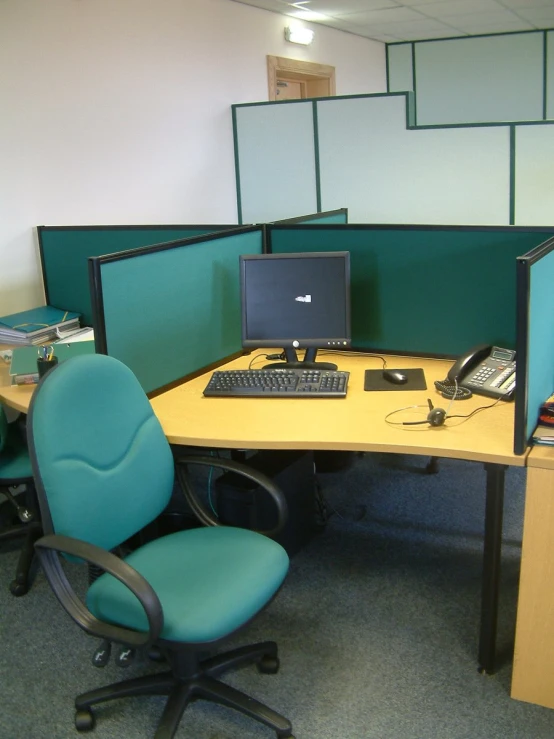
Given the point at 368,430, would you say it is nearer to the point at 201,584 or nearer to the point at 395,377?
the point at 395,377

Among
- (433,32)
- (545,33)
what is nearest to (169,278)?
(433,32)

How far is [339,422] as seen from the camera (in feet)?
6.95

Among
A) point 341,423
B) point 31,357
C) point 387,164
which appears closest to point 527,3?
point 387,164

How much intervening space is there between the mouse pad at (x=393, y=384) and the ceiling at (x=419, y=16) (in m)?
3.97

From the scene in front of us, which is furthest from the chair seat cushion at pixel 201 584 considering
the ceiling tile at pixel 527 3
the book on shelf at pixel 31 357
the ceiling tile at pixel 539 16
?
the ceiling tile at pixel 539 16

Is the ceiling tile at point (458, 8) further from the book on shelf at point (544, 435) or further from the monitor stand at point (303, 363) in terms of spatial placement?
the book on shelf at point (544, 435)

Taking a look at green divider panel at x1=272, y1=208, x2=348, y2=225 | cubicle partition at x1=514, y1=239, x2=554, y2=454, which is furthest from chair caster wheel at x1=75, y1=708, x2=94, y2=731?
green divider panel at x1=272, y1=208, x2=348, y2=225

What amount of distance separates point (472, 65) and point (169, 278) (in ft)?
22.6

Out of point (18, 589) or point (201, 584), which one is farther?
point (18, 589)

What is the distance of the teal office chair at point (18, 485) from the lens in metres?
2.56

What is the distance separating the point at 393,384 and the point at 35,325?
1.61 meters

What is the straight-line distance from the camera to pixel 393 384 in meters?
2.42

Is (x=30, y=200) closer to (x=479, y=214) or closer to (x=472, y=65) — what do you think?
(x=479, y=214)

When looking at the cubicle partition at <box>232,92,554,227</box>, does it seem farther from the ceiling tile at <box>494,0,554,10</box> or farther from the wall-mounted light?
the ceiling tile at <box>494,0,554,10</box>
